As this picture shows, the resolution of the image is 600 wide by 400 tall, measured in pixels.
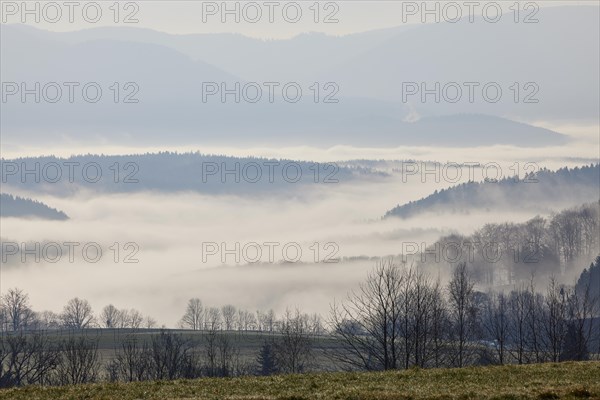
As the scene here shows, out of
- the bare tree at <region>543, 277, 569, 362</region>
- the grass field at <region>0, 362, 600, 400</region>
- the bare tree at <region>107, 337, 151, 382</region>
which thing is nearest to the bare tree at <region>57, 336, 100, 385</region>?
the bare tree at <region>107, 337, 151, 382</region>

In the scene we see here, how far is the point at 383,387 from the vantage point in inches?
1618

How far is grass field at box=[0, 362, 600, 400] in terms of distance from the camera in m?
38.2

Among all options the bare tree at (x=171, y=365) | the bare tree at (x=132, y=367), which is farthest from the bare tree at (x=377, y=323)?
the bare tree at (x=132, y=367)

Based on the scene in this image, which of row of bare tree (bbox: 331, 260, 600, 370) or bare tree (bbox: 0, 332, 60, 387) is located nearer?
row of bare tree (bbox: 331, 260, 600, 370)

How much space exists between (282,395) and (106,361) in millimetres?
144284

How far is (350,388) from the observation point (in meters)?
40.8

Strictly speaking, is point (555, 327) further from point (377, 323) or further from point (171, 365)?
→ point (171, 365)

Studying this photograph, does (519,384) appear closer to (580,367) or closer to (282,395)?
(580,367)

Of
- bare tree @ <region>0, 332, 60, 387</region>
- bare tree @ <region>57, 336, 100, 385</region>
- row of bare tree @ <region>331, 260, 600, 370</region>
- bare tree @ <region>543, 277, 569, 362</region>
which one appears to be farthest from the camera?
bare tree @ <region>57, 336, 100, 385</region>

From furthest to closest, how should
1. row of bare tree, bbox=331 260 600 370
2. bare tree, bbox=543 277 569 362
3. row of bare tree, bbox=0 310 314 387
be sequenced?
row of bare tree, bbox=0 310 314 387, bare tree, bbox=543 277 569 362, row of bare tree, bbox=331 260 600 370

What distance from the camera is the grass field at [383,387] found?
38250mm

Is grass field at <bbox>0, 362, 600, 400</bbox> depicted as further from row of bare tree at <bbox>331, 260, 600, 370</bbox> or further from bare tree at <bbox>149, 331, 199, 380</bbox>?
bare tree at <bbox>149, 331, 199, 380</bbox>

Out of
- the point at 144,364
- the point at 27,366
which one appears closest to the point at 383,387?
the point at 27,366

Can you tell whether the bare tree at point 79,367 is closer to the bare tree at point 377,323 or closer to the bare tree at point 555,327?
the bare tree at point 377,323
